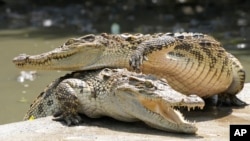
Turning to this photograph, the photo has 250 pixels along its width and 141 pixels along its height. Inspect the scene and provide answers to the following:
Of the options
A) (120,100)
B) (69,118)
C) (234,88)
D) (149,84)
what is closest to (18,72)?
(234,88)

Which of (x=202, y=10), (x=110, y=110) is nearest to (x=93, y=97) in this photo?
(x=110, y=110)

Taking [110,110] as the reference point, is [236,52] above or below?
above

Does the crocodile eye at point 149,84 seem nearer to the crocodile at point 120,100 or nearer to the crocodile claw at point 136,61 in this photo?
the crocodile at point 120,100

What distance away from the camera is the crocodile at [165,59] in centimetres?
600

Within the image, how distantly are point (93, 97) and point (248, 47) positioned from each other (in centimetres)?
689

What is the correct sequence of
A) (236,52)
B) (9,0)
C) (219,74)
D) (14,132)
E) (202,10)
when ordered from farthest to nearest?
(9,0)
(202,10)
(236,52)
(219,74)
(14,132)

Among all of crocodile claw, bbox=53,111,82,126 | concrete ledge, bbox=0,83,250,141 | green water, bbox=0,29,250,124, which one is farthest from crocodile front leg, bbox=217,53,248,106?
green water, bbox=0,29,250,124

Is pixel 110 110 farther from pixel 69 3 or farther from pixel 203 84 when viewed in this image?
pixel 69 3

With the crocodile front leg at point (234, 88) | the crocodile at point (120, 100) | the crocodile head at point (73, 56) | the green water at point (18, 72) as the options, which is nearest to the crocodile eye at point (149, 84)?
the crocodile at point (120, 100)

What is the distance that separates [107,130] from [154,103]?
1.38ft

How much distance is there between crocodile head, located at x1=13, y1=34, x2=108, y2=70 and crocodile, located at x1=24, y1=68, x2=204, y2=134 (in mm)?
105

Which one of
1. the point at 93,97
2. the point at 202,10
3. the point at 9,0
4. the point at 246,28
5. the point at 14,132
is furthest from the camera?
the point at 9,0

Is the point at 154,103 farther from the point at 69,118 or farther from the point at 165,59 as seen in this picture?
the point at 165,59

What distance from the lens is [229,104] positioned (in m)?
6.38
